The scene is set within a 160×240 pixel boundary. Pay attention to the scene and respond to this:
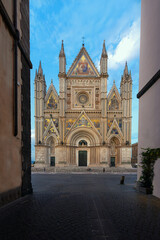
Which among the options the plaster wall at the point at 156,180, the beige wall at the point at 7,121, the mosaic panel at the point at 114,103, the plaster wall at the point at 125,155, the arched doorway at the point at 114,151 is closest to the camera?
the beige wall at the point at 7,121

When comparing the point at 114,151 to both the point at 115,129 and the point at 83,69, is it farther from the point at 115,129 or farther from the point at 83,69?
the point at 83,69

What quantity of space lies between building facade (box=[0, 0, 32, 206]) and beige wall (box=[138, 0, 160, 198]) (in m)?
6.49

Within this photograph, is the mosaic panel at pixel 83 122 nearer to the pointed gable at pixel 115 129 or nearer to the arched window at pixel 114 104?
the pointed gable at pixel 115 129

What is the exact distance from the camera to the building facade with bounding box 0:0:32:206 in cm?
452

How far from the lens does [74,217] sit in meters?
3.81

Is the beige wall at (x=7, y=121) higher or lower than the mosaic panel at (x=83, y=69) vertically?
lower

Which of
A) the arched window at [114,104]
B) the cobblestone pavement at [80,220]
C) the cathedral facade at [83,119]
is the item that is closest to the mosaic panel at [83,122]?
the cathedral facade at [83,119]

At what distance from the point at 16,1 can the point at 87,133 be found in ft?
68.7

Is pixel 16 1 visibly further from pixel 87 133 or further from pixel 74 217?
pixel 87 133

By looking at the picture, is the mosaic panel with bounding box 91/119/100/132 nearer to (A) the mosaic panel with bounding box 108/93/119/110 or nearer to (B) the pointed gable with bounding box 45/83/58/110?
(A) the mosaic panel with bounding box 108/93/119/110

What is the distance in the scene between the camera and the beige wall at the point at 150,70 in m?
6.20

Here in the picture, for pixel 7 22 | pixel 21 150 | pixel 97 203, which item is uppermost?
pixel 7 22

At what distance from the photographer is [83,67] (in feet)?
85.5

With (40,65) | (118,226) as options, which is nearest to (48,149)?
(40,65)
